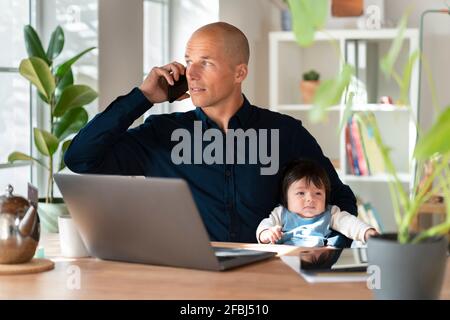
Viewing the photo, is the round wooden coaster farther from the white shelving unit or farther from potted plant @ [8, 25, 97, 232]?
the white shelving unit

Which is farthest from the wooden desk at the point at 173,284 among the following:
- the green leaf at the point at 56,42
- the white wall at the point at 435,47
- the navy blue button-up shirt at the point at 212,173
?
the white wall at the point at 435,47

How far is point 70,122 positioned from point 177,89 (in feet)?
2.70

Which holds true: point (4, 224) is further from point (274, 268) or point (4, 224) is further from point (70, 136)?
point (70, 136)

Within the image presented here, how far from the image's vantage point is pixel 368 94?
5.15 m

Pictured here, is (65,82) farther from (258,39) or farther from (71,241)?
(258,39)

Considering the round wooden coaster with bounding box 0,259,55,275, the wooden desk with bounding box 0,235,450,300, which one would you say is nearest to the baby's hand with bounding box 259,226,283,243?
the wooden desk with bounding box 0,235,450,300

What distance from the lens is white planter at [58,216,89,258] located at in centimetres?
204

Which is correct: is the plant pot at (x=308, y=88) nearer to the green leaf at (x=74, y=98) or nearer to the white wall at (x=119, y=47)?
the white wall at (x=119, y=47)

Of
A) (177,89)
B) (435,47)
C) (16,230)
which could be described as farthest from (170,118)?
(435,47)

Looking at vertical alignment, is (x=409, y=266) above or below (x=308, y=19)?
below

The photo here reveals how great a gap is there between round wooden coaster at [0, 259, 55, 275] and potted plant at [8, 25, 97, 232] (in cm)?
129

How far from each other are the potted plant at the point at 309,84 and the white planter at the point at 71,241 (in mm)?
3306

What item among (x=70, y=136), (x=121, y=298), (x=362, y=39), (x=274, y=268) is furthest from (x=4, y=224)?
(x=362, y=39)

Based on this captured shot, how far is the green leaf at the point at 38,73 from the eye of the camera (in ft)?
10.6
